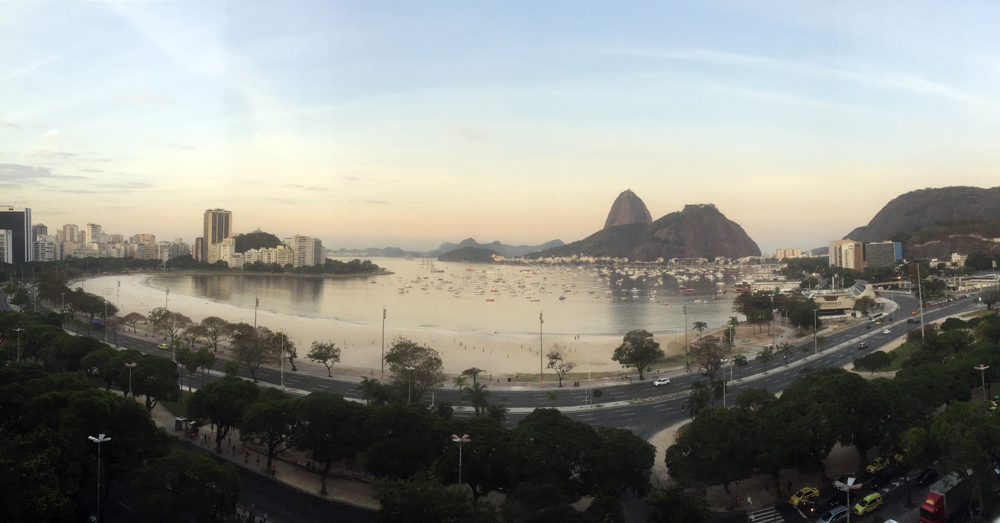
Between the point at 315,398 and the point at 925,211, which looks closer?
the point at 315,398

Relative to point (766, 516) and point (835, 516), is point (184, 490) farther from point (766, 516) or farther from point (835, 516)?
point (835, 516)

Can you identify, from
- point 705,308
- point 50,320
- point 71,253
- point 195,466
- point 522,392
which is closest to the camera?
point 195,466

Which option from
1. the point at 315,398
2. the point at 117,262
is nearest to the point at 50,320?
the point at 315,398

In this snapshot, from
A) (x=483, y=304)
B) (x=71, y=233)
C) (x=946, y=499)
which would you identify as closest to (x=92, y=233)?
(x=71, y=233)

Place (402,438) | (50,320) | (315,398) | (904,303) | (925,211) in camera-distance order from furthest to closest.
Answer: (925,211), (904,303), (50,320), (315,398), (402,438)

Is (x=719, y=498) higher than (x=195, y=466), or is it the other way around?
(x=195, y=466)

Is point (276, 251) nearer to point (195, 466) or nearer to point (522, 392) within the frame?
point (522, 392)

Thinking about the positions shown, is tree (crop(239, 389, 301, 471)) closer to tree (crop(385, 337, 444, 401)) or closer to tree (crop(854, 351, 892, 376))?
tree (crop(385, 337, 444, 401))

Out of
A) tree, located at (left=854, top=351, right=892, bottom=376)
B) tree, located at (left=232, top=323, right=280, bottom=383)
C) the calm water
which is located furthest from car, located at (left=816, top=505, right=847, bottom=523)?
the calm water
